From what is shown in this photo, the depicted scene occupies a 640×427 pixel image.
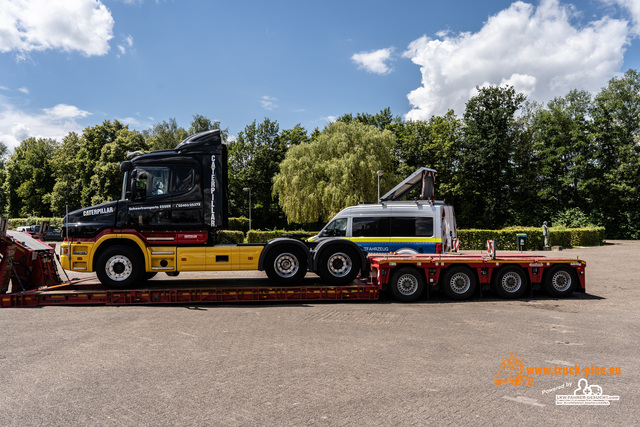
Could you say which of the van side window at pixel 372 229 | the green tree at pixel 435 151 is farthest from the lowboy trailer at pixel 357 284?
the green tree at pixel 435 151

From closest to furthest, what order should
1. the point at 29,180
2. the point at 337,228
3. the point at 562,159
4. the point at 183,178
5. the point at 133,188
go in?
the point at 133,188 < the point at 183,178 < the point at 337,228 < the point at 562,159 < the point at 29,180

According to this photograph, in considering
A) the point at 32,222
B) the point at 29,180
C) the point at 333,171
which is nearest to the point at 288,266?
the point at 333,171

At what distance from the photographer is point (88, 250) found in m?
9.50

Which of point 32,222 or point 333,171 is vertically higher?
point 333,171

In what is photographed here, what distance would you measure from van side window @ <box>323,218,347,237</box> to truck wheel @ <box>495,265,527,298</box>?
4785 mm

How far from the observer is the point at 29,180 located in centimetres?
6412

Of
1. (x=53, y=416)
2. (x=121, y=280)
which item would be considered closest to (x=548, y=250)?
(x=121, y=280)

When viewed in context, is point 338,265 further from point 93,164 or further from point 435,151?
point 93,164

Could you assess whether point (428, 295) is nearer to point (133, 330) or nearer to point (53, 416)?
point (133, 330)

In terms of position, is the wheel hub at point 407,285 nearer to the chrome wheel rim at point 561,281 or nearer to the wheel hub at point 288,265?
the wheel hub at point 288,265

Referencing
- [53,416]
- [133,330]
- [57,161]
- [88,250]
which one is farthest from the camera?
[57,161]

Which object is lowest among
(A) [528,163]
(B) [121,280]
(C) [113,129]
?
(B) [121,280]

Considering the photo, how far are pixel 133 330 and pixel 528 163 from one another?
165 ft

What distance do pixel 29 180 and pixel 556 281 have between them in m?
73.1
